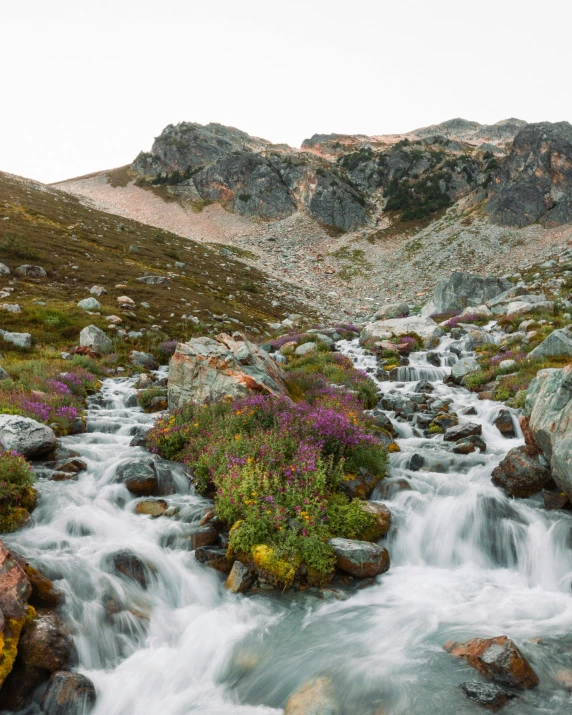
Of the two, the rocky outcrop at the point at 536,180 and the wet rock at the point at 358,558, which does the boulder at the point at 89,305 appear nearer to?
the wet rock at the point at 358,558

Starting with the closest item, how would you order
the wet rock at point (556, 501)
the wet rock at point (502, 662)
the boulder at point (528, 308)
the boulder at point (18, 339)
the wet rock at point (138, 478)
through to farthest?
the wet rock at point (502, 662) → the wet rock at point (556, 501) → the wet rock at point (138, 478) → the boulder at point (18, 339) → the boulder at point (528, 308)

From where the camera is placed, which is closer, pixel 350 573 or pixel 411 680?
pixel 411 680

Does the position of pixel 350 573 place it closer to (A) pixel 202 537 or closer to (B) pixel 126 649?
(A) pixel 202 537

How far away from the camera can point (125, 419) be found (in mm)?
13266

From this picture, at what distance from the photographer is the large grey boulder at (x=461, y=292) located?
34.2 meters

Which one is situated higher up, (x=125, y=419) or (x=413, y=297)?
(x=413, y=297)

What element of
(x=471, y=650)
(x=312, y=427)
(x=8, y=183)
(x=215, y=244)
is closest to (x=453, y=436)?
(x=312, y=427)

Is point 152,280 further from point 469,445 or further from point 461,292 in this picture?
point 469,445

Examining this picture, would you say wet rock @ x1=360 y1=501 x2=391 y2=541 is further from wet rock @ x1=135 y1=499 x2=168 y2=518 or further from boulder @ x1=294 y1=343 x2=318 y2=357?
boulder @ x1=294 y1=343 x2=318 y2=357

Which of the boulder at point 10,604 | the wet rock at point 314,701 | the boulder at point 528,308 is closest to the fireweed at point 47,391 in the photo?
the boulder at point 10,604

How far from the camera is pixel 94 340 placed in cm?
2095

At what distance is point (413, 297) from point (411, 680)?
156ft

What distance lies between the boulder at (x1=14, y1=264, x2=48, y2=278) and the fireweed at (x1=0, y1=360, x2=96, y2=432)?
17.4 m

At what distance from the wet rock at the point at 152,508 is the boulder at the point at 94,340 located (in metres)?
14.0
